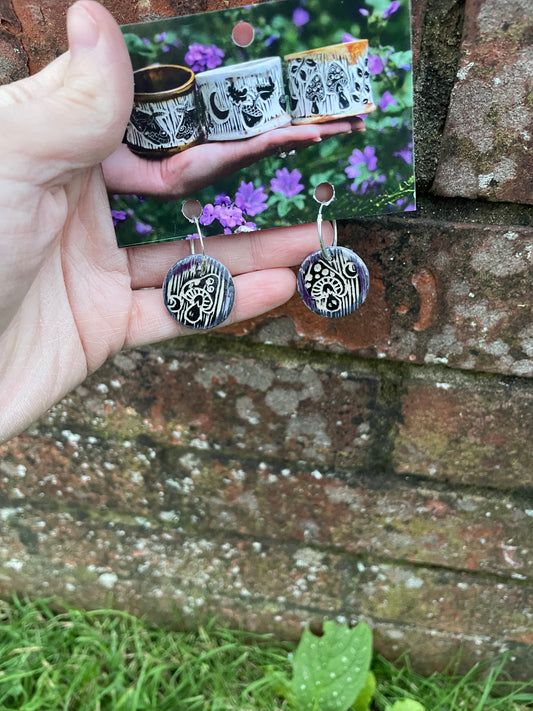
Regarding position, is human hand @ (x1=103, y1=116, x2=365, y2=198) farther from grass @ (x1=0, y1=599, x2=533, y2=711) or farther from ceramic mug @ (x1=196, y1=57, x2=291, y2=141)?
grass @ (x1=0, y1=599, x2=533, y2=711)

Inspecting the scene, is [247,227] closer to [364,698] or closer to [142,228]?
[142,228]

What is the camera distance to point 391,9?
27.0 inches

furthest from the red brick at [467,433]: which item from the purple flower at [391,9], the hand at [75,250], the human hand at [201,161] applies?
the purple flower at [391,9]

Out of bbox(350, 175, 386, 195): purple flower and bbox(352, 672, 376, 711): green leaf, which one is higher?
bbox(350, 175, 386, 195): purple flower

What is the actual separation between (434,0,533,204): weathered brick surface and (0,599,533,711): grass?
1054mm

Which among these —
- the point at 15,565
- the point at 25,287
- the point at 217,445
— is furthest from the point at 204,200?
the point at 15,565

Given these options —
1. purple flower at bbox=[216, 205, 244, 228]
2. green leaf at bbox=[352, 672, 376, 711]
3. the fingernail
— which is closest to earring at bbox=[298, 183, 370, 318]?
purple flower at bbox=[216, 205, 244, 228]

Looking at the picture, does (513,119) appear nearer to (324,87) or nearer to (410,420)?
(324,87)

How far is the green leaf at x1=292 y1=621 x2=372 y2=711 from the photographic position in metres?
1.08

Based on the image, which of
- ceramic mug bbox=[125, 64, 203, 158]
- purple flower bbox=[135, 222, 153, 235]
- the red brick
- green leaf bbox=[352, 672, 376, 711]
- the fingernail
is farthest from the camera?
green leaf bbox=[352, 672, 376, 711]

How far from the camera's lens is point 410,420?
1033 mm

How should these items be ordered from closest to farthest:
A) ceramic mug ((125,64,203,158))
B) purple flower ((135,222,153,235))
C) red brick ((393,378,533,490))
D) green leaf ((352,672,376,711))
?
ceramic mug ((125,64,203,158)), purple flower ((135,222,153,235)), red brick ((393,378,533,490)), green leaf ((352,672,376,711))

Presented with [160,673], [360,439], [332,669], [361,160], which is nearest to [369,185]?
[361,160]

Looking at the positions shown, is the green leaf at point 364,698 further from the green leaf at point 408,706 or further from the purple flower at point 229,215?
the purple flower at point 229,215
